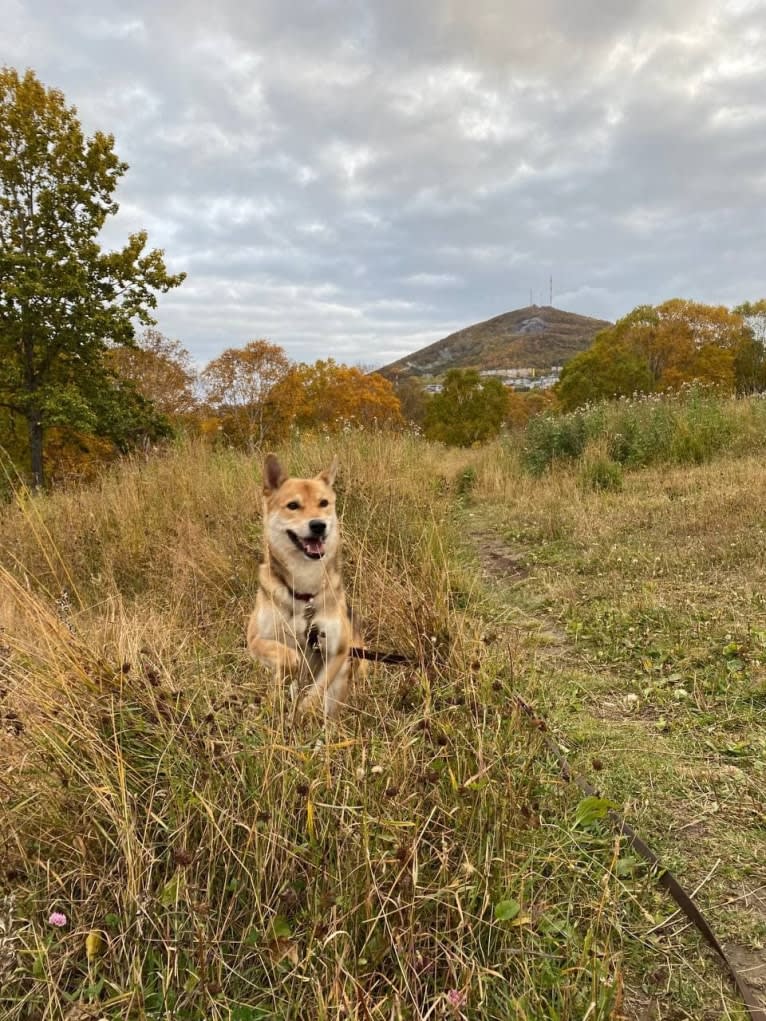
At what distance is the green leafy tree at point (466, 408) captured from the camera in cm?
4031

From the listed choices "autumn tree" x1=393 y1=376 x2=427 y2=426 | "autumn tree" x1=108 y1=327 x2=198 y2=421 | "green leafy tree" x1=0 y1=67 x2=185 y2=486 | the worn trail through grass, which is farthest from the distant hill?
the worn trail through grass

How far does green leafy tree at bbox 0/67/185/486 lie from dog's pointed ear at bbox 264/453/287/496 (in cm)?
1764

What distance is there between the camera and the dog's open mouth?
3334 millimetres

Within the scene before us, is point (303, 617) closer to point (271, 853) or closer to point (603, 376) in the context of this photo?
point (271, 853)

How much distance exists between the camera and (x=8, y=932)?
1.43 m

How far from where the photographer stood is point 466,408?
41.2 meters

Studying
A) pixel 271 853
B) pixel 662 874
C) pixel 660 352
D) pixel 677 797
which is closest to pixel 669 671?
pixel 677 797

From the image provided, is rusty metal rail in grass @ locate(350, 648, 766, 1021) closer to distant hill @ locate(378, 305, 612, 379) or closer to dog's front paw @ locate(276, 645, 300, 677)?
dog's front paw @ locate(276, 645, 300, 677)

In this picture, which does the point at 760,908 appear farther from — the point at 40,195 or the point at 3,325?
the point at 40,195

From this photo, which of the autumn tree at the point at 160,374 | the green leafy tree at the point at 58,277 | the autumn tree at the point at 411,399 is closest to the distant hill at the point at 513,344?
the autumn tree at the point at 411,399

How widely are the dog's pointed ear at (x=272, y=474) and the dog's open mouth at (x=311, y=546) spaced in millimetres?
496

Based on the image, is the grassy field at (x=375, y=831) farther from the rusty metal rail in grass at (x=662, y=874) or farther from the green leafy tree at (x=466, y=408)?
the green leafy tree at (x=466, y=408)

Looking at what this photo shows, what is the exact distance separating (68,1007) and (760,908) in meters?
2.13

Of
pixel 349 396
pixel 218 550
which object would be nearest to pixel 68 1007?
pixel 218 550
